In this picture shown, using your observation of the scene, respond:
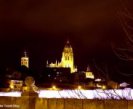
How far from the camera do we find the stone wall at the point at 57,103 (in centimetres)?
1630

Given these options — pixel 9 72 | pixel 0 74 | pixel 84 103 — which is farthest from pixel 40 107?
pixel 9 72

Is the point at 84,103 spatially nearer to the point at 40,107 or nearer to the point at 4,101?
the point at 40,107

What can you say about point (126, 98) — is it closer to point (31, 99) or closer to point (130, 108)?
point (130, 108)

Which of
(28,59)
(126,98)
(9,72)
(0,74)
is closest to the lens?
(126,98)

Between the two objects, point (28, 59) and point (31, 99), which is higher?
point (28, 59)

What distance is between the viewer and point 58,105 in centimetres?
1716

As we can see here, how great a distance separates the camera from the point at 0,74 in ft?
334

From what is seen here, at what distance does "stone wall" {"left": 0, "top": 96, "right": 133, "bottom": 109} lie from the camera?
1630 centimetres

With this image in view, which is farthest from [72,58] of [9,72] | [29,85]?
[29,85]

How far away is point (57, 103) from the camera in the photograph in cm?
1716

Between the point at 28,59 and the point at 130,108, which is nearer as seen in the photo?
the point at 130,108

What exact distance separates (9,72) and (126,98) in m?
98.1

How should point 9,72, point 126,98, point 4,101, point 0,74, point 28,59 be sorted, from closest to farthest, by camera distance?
point 126,98 → point 4,101 → point 0,74 → point 9,72 → point 28,59

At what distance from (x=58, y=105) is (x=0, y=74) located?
85.4m
